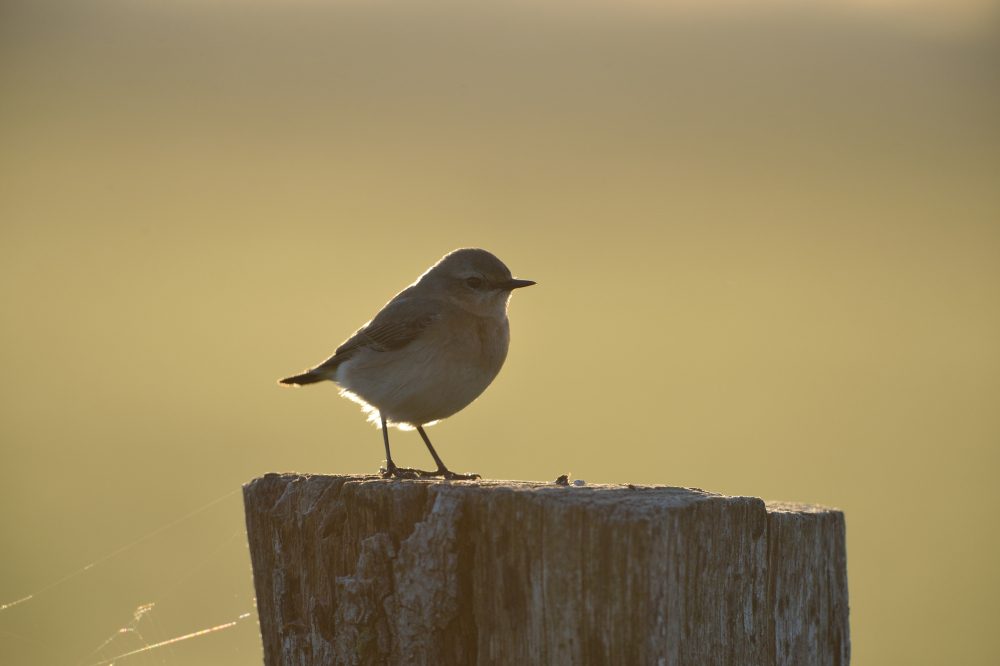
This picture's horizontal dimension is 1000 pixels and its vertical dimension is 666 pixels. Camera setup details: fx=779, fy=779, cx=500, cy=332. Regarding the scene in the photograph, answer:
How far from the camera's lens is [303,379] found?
6.22 m

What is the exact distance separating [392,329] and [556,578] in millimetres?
3330

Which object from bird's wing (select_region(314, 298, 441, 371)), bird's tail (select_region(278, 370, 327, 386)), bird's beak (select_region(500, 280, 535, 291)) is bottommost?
bird's tail (select_region(278, 370, 327, 386))

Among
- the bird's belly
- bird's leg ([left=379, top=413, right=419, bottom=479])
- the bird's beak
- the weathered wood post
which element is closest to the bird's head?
the bird's beak

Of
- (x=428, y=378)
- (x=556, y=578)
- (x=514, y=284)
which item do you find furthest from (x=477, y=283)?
(x=556, y=578)

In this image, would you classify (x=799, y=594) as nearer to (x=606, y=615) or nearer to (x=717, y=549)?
(x=717, y=549)

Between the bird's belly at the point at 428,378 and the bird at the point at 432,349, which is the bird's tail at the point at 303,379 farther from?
the bird's belly at the point at 428,378

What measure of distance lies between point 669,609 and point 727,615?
33cm

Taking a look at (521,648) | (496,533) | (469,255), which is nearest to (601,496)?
(496,533)

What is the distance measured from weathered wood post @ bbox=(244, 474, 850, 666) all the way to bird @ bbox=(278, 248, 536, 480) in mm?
1722

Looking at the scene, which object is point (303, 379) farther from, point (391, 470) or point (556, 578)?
point (556, 578)

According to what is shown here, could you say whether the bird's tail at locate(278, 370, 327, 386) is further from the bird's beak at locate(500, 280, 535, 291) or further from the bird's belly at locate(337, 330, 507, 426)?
the bird's beak at locate(500, 280, 535, 291)

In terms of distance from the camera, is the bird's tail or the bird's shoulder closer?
the bird's shoulder

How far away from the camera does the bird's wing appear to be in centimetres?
549

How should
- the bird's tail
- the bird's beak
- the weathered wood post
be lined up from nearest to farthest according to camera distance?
the weathered wood post → the bird's beak → the bird's tail
